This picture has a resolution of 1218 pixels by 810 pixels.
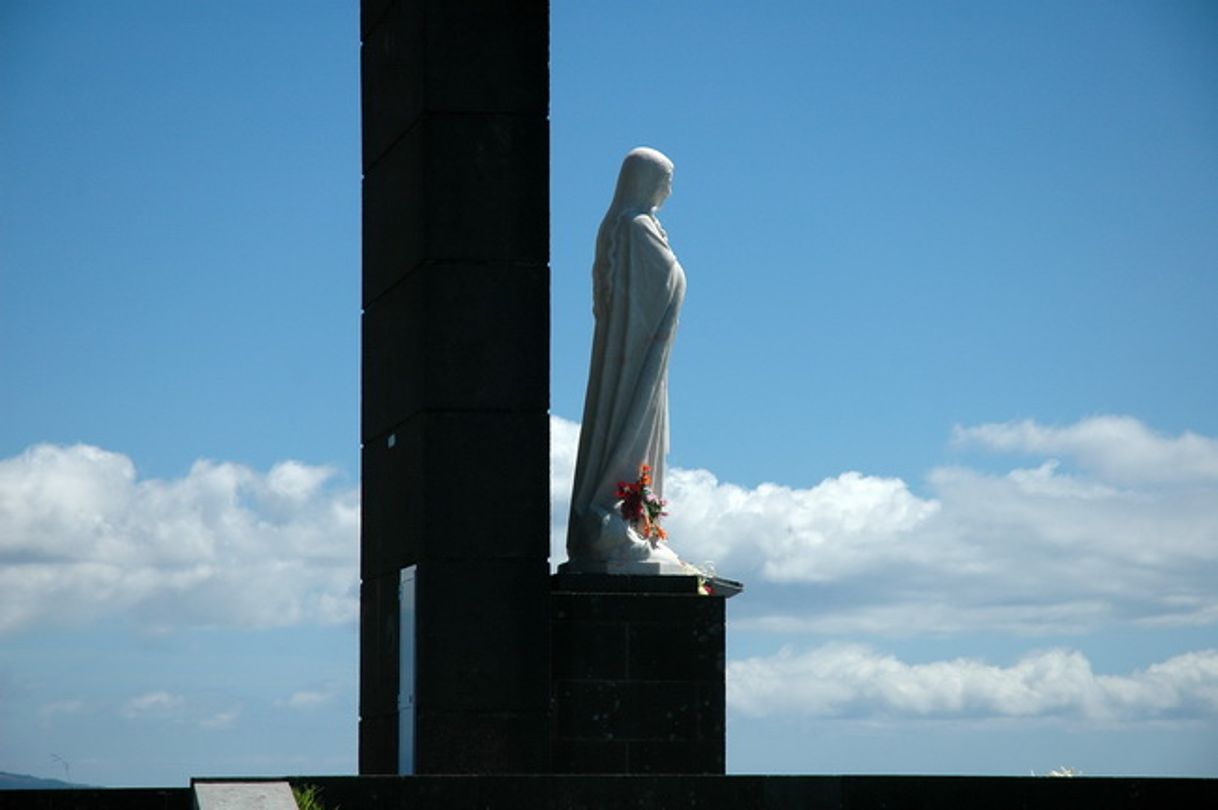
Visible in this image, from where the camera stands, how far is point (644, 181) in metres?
18.1

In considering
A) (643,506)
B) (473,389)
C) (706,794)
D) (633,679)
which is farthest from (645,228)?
(706,794)

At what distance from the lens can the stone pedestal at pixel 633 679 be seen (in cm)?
1717

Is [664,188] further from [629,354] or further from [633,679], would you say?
[633,679]

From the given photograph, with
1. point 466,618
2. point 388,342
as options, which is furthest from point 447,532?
point 388,342

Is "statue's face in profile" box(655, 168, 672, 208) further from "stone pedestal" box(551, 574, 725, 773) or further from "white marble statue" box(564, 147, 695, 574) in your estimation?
"stone pedestal" box(551, 574, 725, 773)

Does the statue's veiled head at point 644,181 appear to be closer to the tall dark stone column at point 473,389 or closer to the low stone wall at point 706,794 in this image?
the tall dark stone column at point 473,389

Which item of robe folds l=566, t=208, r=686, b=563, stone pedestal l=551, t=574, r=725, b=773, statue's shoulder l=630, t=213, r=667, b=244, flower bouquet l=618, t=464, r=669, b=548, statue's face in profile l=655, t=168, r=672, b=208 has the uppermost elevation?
statue's face in profile l=655, t=168, r=672, b=208

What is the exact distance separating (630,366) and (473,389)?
1362mm

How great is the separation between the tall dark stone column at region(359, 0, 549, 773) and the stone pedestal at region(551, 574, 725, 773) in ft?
0.74

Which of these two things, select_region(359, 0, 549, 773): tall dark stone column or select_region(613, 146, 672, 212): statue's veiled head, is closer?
select_region(359, 0, 549, 773): tall dark stone column

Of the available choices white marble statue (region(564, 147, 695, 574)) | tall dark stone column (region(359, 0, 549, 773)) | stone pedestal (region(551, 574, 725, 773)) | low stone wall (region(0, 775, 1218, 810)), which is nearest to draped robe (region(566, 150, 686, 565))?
white marble statue (region(564, 147, 695, 574))

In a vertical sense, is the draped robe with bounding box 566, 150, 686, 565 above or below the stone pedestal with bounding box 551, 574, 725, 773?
above

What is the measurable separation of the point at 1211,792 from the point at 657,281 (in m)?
5.39

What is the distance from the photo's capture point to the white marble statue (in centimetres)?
1788
